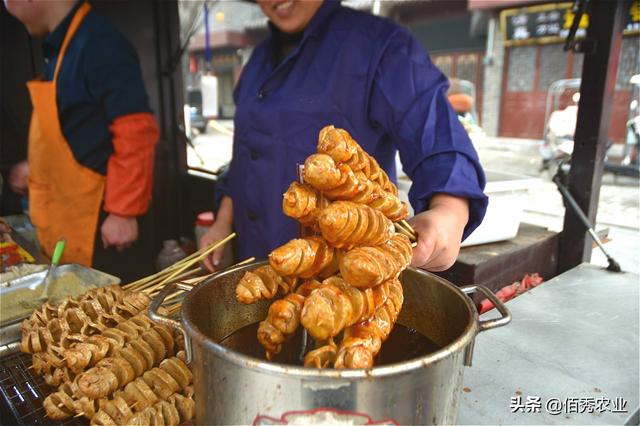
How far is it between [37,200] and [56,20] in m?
1.14

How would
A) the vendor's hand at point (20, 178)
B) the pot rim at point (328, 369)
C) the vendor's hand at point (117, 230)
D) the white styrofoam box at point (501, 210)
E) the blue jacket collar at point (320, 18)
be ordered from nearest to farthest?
the pot rim at point (328, 369), the blue jacket collar at point (320, 18), the white styrofoam box at point (501, 210), the vendor's hand at point (117, 230), the vendor's hand at point (20, 178)

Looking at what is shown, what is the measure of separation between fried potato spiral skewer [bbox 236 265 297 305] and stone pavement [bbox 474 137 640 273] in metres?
2.42

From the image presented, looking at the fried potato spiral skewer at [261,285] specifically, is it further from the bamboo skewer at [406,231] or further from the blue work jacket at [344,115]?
the blue work jacket at [344,115]

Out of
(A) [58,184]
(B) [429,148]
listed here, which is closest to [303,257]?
(B) [429,148]

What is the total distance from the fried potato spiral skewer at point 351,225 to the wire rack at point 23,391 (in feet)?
2.93

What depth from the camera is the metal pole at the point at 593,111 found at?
7.82 ft

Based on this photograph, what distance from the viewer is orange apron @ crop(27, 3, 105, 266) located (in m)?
2.88

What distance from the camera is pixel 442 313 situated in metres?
1.04

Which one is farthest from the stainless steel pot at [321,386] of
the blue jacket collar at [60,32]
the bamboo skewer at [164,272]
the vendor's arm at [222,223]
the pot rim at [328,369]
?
the blue jacket collar at [60,32]

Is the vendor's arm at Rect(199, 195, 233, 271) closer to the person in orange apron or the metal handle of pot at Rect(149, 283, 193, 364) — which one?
the person in orange apron

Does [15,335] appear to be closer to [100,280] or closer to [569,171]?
[100,280]

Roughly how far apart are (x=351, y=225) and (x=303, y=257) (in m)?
0.11

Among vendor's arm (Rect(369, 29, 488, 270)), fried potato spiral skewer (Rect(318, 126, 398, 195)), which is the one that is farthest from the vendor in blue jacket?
fried potato spiral skewer (Rect(318, 126, 398, 195))

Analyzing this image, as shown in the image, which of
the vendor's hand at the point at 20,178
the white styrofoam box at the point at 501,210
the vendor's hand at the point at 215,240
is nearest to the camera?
the vendor's hand at the point at 215,240
